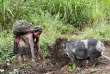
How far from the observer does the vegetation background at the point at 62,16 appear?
5.61 metres

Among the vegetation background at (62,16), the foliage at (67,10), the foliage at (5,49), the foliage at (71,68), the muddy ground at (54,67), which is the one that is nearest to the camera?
the muddy ground at (54,67)

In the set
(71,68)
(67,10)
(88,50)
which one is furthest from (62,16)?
(71,68)

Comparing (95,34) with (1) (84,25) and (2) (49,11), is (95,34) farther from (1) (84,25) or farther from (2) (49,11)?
(2) (49,11)

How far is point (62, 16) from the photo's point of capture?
6867 mm

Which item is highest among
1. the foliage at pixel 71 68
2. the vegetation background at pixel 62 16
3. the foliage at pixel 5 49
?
the vegetation background at pixel 62 16

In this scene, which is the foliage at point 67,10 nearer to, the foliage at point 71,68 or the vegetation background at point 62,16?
the vegetation background at point 62,16

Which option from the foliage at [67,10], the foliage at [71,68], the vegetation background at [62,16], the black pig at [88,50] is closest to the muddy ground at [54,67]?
the foliage at [71,68]

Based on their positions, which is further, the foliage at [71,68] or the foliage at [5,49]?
the foliage at [5,49]

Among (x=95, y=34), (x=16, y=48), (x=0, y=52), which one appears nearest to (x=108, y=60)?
(x=95, y=34)

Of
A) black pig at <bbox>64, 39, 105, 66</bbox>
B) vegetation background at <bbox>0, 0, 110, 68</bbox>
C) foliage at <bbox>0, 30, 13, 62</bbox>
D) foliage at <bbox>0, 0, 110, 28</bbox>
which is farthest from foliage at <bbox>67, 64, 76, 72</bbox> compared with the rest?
foliage at <bbox>0, 0, 110, 28</bbox>

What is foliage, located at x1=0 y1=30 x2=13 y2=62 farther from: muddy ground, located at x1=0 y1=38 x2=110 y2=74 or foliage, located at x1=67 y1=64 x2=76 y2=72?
foliage, located at x1=67 y1=64 x2=76 y2=72

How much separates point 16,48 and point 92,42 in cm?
156

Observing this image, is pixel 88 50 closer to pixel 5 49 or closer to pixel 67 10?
pixel 5 49

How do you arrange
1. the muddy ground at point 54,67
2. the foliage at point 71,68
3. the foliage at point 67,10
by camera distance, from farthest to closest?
the foliage at point 67,10
the foliage at point 71,68
the muddy ground at point 54,67
